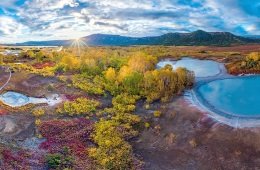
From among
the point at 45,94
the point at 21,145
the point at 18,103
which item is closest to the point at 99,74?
the point at 45,94

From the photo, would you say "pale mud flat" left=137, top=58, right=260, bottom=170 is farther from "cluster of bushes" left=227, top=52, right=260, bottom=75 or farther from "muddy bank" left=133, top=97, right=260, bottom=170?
"cluster of bushes" left=227, top=52, right=260, bottom=75

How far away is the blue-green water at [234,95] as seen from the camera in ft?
158

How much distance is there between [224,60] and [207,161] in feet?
225

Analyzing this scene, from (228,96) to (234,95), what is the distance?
4.61 ft

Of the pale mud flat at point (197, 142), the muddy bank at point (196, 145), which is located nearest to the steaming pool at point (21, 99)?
the pale mud flat at point (197, 142)

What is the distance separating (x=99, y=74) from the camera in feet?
261

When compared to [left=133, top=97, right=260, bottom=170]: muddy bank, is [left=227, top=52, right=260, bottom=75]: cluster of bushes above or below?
above

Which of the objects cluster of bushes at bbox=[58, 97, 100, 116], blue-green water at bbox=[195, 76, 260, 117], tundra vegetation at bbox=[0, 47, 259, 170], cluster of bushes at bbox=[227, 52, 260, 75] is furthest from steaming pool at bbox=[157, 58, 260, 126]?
cluster of bushes at bbox=[58, 97, 100, 116]

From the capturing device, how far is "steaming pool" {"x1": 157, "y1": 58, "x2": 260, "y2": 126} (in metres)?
44.7

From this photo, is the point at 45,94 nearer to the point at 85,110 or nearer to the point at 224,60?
the point at 85,110

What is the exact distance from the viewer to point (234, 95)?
5759 cm

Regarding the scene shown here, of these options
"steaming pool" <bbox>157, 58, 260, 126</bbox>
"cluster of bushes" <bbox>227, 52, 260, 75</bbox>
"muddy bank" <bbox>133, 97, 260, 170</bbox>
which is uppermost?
"cluster of bushes" <bbox>227, 52, 260, 75</bbox>

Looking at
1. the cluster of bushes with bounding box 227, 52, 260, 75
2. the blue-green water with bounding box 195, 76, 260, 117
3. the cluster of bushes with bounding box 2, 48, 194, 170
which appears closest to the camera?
the cluster of bushes with bounding box 2, 48, 194, 170

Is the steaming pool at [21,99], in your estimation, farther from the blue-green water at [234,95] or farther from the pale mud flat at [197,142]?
the blue-green water at [234,95]
